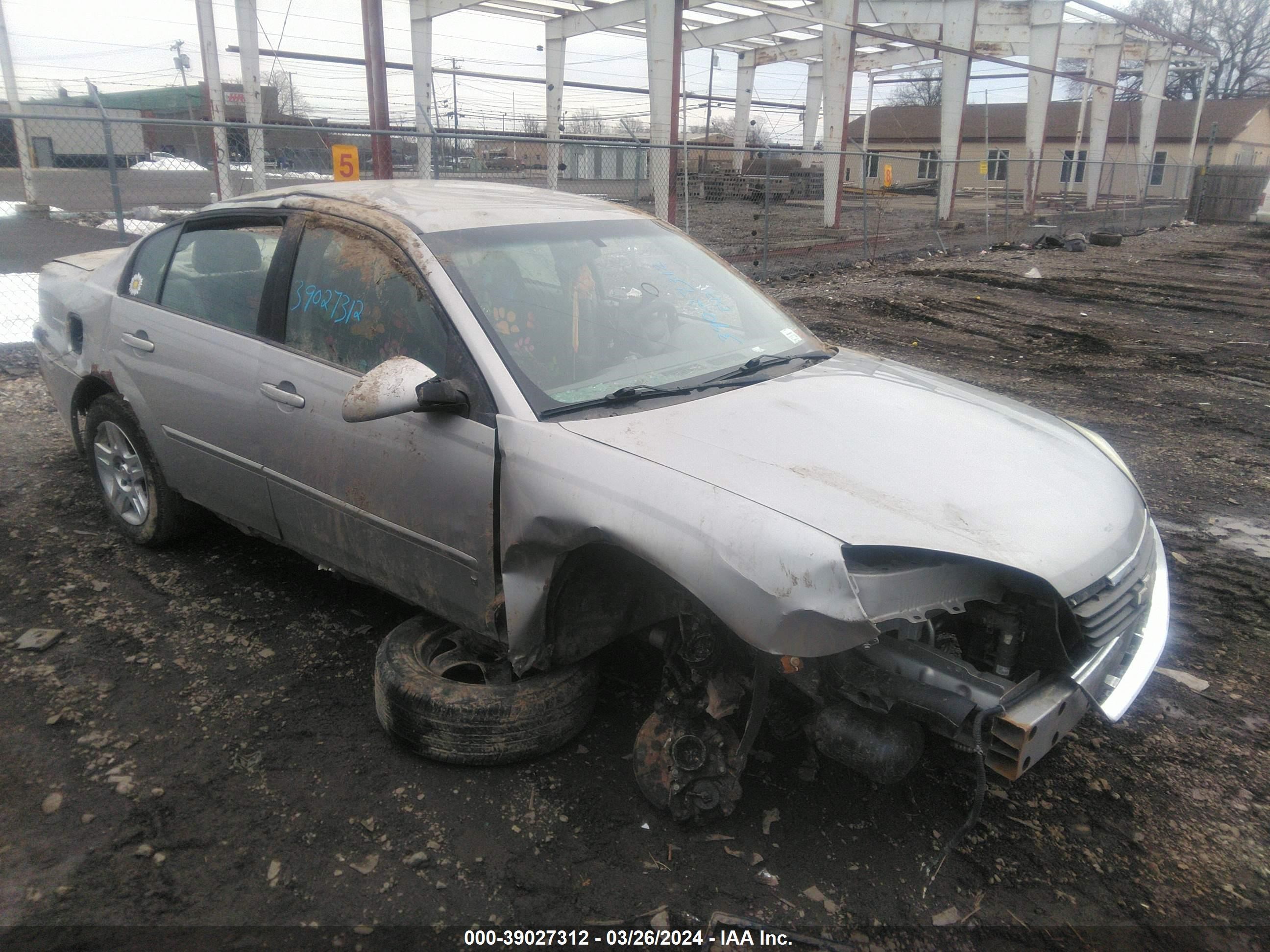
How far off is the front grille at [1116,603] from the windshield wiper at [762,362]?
129 centimetres

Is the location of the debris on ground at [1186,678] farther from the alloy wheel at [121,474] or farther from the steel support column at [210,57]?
the steel support column at [210,57]

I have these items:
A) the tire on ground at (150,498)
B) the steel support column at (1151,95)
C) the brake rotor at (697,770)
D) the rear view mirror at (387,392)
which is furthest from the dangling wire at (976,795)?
the steel support column at (1151,95)

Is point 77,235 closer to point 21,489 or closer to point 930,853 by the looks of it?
point 21,489

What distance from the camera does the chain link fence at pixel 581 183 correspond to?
11938 millimetres

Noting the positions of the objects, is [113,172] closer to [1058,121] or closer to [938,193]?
[938,193]

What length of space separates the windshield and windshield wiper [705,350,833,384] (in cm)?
4

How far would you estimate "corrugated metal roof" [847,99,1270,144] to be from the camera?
147 ft

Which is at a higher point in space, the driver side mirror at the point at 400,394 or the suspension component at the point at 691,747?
the driver side mirror at the point at 400,394

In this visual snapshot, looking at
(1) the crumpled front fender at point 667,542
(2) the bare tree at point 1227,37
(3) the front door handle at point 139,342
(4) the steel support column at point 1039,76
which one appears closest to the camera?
(1) the crumpled front fender at point 667,542

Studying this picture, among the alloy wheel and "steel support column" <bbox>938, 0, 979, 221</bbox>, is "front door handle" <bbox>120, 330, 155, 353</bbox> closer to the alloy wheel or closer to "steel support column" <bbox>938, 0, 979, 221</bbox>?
the alloy wheel

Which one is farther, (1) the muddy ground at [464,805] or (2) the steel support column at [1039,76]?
(2) the steel support column at [1039,76]

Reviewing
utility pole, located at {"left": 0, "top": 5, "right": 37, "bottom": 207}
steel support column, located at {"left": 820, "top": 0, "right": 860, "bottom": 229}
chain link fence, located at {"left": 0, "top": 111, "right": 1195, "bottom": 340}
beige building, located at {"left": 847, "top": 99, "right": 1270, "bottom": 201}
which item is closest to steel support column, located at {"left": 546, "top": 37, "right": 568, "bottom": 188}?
chain link fence, located at {"left": 0, "top": 111, "right": 1195, "bottom": 340}

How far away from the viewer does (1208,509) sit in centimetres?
500

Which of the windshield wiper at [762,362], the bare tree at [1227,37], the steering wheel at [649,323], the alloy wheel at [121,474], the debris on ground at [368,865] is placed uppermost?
the bare tree at [1227,37]
